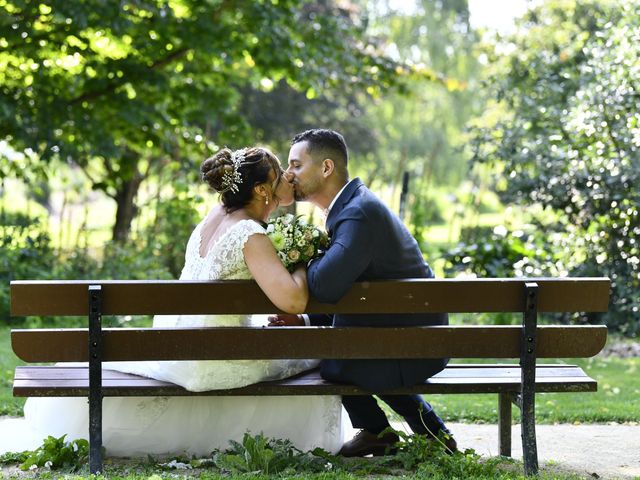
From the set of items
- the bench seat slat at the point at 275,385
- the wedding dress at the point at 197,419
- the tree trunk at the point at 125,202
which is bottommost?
the wedding dress at the point at 197,419

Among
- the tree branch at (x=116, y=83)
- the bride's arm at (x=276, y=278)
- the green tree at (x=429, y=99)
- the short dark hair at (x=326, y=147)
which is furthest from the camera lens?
the green tree at (x=429, y=99)

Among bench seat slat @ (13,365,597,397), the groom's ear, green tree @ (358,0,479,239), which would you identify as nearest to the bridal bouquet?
the groom's ear

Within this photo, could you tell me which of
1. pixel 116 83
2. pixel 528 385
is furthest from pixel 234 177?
pixel 116 83

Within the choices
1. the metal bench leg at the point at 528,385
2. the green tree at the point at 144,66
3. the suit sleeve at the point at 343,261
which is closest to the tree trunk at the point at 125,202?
the green tree at the point at 144,66

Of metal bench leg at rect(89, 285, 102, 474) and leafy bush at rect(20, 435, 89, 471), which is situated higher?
metal bench leg at rect(89, 285, 102, 474)

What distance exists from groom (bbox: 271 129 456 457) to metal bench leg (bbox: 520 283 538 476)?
368 mm

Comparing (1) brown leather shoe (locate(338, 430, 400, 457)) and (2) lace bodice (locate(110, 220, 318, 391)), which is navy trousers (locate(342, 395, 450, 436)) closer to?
(1) brown leather shoe (locate(338, 430, 400, 457))

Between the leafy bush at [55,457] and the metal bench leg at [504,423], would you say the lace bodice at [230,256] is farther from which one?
the metal bench leg at [504,423]

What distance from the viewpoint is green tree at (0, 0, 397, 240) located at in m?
10.7

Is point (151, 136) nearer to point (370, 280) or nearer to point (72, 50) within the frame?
point (72, 50)

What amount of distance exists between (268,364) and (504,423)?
47.1 inches

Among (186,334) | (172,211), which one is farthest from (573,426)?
(172,211)

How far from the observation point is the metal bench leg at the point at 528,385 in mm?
4273

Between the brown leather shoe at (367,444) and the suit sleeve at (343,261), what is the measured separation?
0.90 meters
